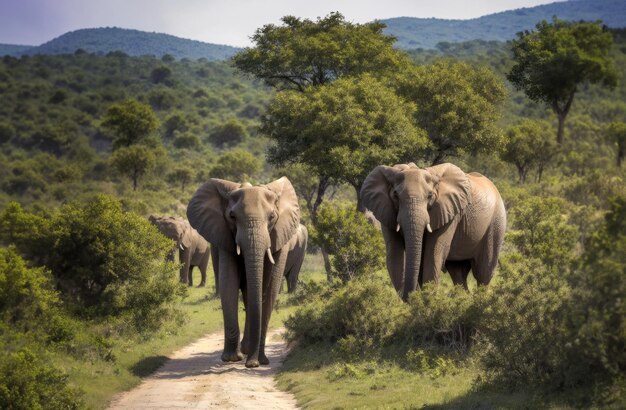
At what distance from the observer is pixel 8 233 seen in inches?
1067

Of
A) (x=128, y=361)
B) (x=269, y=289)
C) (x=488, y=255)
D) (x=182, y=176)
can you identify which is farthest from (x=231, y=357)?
(x=182, y=176)

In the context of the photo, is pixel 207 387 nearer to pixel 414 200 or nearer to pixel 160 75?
pixel 414 200

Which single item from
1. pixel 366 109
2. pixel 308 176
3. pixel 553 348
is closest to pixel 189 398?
pixel 553 348

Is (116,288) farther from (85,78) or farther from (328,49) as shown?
(85,78)

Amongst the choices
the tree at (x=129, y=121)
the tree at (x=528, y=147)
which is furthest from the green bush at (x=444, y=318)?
the tree at (x=129, y=121)

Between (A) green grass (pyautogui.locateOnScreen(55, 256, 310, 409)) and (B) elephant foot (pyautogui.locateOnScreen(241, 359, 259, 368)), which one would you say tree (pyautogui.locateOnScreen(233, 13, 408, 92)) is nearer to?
(A) green grass (pyautogui.locateOnScreen(55, 256, 310, 409))

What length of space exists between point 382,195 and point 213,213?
11.7 feet

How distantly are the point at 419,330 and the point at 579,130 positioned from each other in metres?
57.6

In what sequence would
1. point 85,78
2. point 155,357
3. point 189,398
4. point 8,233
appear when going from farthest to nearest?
1. point 85,78
2. point 8,233
3. point 155,357
4. point 189,398

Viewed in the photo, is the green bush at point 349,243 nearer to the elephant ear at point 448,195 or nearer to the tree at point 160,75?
the elephant ear at point 448,195

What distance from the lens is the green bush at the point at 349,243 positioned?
1011 inches

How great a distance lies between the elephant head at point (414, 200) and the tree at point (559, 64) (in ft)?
105

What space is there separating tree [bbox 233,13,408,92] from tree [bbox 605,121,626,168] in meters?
18.9

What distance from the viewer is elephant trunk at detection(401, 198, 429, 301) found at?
720 inches
